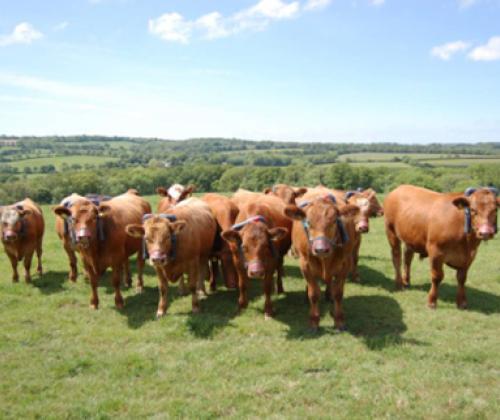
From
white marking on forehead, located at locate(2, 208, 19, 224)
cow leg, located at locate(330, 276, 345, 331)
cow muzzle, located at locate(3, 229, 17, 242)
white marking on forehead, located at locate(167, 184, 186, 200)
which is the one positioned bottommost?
cow leg, located at locate(330, 276, 345, 331)

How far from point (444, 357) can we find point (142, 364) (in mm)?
4408

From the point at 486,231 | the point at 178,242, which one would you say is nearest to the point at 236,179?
the point at 178,242

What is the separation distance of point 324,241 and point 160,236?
288cm

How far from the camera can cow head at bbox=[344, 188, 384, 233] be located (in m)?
9.71

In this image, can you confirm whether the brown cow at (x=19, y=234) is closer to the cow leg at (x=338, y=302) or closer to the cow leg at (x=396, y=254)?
the cow leg at (x=338, y=302)

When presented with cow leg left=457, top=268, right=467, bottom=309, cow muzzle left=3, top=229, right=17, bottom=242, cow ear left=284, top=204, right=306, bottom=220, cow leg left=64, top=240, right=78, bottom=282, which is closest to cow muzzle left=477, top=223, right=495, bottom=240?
cow leg left=457, top=268, right=467, bottom=309

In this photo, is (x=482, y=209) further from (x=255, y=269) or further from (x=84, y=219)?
(x=84, y=219)

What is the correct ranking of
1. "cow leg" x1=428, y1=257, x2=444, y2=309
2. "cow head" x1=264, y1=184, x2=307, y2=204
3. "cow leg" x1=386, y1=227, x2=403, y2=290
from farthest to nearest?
"cow head" x1=264, y1=184, x2=307, y2=204 < "cow leg" x1=386, y1=227, x2=403, y2=290 < "cow leg" x1=428, y1=257, x2=444, y2=309

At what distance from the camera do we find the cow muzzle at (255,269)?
6.84m

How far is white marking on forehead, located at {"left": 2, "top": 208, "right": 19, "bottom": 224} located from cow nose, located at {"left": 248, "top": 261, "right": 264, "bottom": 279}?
21.2 ft

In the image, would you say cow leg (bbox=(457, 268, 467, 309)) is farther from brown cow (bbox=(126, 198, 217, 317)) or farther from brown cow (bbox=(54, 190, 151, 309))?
brown cow (bbox=(54, 190, 151, 309))

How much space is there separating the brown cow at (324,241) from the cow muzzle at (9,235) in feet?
22.2

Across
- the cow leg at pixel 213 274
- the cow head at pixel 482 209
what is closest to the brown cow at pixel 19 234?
the cow leg at pixel 213 274

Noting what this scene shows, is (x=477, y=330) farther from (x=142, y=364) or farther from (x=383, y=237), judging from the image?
(x=383, y=237)
